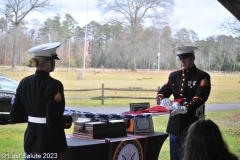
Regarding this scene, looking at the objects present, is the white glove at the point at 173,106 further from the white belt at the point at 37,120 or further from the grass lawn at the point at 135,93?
the grass lawn at the point at 135,93

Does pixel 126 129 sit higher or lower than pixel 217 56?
lower

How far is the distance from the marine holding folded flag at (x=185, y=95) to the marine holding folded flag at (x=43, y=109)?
1.13 m

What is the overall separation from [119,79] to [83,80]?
83cm

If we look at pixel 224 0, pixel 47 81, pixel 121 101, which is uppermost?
pixel 224 0

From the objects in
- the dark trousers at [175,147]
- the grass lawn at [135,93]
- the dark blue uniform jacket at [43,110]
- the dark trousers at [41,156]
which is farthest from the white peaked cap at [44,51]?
the grass lawn at [135,93]

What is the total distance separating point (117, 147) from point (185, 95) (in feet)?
2.48

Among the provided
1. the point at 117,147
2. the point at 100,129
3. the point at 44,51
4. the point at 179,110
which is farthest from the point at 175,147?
the point at 44,51

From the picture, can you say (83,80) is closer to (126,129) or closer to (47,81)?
(126,129)

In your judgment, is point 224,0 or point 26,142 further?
point 224,0

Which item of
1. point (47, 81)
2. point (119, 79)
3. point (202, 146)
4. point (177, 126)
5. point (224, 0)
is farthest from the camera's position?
point (119, 79)

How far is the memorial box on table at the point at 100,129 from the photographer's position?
10.6 ft

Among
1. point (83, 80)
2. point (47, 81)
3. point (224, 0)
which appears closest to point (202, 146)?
point (47, 81)

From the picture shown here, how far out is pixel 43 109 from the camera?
8.27ft

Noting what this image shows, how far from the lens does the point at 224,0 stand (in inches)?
169
